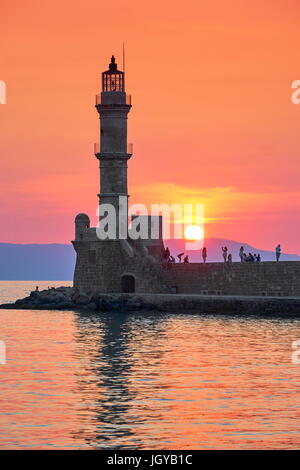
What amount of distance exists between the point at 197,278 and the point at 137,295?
326 centimetres

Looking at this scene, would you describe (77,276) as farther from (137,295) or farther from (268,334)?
(268,334)

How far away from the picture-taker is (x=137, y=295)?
2185 inches

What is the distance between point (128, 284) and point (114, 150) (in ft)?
23.4

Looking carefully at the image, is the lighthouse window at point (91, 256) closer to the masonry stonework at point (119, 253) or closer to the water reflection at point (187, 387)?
the masonry stonework at point (119, 253)

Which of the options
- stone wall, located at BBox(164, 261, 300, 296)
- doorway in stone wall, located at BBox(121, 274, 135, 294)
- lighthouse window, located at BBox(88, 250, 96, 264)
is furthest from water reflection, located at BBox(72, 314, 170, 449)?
lighthouse window, located at BBox(88, 250, 96, 264)

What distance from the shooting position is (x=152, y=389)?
25.6 meters

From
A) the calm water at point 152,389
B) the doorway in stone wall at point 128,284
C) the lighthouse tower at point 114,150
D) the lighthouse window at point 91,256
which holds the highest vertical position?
the lighthouse tower at point 114,150

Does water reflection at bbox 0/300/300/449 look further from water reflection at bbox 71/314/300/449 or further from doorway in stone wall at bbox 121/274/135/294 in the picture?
doorway in stone wall at bbox 121/274/135/294

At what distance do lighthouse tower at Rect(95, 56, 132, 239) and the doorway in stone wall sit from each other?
2.22 meters

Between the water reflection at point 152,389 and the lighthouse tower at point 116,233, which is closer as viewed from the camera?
the water reflection at point 152,389

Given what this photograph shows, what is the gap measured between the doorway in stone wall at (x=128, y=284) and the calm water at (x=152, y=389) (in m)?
13.8

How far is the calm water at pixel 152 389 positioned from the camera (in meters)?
20.0

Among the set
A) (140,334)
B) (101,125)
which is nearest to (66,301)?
(101,125)

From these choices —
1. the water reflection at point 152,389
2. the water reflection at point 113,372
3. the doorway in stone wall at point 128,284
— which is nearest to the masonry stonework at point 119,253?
the doorway in stone wall at point 128,284
